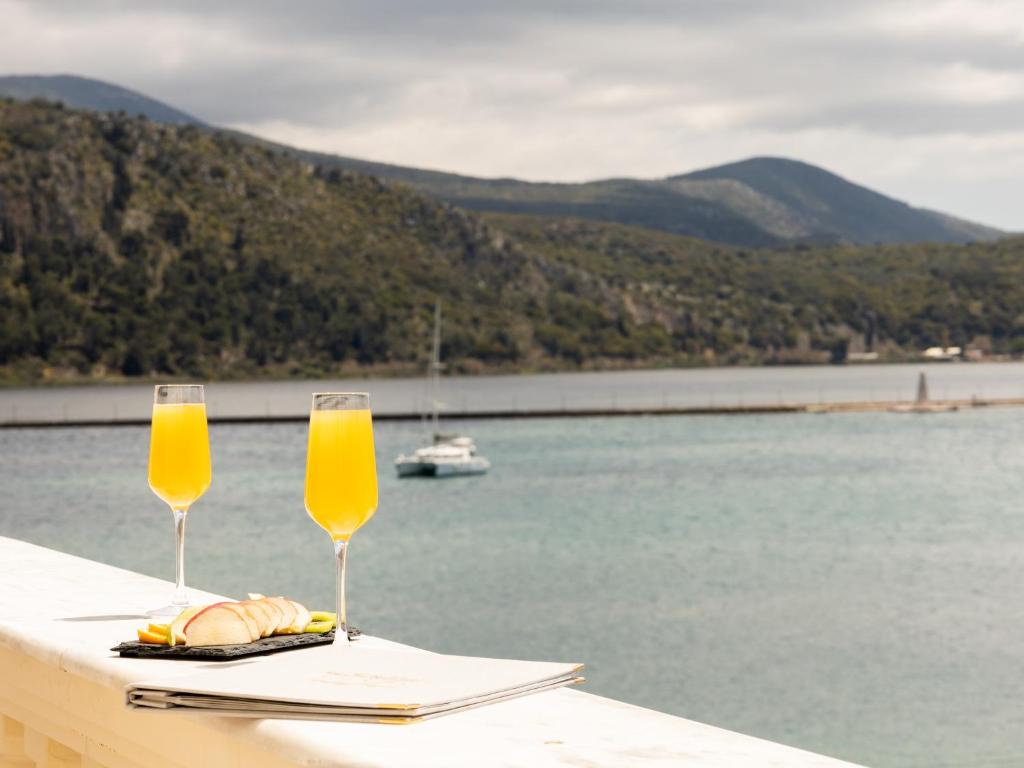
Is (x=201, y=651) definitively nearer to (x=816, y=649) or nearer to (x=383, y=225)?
(x=816, y=649)

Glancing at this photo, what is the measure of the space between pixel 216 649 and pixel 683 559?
44189 millimetres

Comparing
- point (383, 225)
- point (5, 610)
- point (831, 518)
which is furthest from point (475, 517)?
point (383, 225)

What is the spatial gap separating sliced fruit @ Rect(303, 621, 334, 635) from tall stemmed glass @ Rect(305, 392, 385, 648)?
0.23ft

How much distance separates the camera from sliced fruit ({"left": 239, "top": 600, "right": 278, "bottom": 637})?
76.1 inches

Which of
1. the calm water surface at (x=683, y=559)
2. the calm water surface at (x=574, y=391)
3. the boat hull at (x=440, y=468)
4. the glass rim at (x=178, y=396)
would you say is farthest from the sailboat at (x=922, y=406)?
the glass rim at (x=178, y=396)

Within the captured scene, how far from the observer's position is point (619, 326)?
132 meters

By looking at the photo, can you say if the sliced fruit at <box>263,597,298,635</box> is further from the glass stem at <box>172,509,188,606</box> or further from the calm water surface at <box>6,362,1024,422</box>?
the calm water surface at <box>6,362,1024,422</box>

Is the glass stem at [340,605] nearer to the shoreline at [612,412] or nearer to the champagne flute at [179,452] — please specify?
the champagne flute at [179,452]

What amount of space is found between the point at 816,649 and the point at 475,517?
2321cm

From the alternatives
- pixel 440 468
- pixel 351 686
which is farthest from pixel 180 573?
pixel 440 468

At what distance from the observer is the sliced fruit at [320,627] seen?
79.2 inches

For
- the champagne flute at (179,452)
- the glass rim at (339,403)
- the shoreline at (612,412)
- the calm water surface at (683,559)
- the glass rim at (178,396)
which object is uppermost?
the glass rim at (339,403)

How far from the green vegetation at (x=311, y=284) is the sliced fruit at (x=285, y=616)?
10484cm

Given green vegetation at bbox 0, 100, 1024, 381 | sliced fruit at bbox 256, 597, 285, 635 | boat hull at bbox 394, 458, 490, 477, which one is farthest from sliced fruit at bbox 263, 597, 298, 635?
green vegetation at bbox 0, 100, 1024, 381
